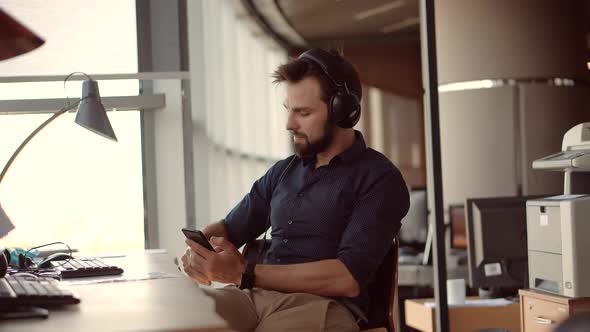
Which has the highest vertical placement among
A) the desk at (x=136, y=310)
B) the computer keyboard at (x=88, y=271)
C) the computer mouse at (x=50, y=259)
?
the desk at (x=136, y=310)

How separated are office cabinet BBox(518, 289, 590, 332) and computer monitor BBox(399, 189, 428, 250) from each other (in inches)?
78.6

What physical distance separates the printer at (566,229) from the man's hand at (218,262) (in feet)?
4.01

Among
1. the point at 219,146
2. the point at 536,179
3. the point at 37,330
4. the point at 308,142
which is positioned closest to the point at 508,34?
the point at 536,179

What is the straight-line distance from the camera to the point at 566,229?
2914 millimetres

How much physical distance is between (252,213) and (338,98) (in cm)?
48

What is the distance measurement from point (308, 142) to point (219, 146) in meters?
2.02

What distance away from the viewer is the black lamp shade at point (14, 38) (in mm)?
1469

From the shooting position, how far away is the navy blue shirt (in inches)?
89.2

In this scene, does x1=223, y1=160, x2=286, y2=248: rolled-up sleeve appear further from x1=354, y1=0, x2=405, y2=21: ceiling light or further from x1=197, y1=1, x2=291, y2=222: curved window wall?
x1=354, y1=0, x2=405, y2=21: ceiling light

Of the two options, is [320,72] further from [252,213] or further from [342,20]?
[342,20]

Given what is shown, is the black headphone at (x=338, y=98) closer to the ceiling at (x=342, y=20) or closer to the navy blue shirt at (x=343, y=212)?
the navy blue shirt at (x=343, y=212)

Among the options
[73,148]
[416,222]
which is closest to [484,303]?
[416,222]

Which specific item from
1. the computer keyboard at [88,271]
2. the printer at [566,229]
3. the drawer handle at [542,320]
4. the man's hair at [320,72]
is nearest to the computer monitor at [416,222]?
the printer at [566,229]

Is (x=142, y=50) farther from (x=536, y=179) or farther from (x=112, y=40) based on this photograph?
(x=536, y=179)
